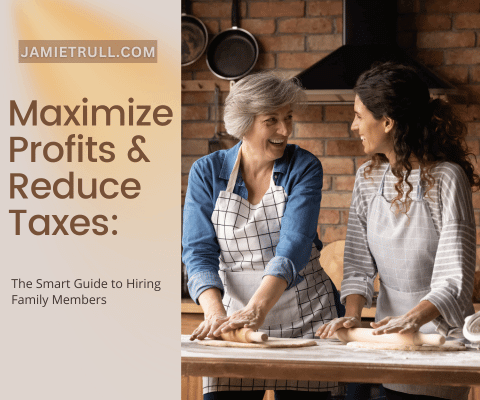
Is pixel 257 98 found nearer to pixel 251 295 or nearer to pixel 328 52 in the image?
pixel 251 295

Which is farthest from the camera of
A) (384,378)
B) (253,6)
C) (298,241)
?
(253,6)

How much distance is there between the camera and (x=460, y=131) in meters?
1.34

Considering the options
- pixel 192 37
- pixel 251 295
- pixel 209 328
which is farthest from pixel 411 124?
pixel 192 37

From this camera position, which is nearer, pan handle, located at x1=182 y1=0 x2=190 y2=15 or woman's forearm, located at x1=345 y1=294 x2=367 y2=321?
woman's forearm, located at x1=345 y1=294 x2=367 y2=321

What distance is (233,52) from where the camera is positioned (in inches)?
104

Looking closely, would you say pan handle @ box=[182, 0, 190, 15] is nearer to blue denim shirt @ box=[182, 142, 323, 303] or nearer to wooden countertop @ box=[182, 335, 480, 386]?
blue denim shirt @ box=[182, 142, 323, 303]

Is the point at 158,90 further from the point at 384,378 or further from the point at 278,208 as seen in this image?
the point at 384,378

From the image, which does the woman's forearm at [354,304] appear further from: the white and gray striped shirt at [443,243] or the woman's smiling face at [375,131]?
the woman's smiling face at [375,131]

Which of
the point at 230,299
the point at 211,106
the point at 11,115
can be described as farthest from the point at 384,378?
the point at 211,106

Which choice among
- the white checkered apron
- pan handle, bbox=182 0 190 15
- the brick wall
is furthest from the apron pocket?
pan handle, bbox=182 0 190 15

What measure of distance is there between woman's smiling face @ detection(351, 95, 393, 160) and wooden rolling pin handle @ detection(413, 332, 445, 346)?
453 millimetres

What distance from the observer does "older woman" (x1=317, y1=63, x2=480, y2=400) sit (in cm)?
121

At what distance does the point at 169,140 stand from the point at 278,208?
428mm

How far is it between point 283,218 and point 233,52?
5.00 ft
